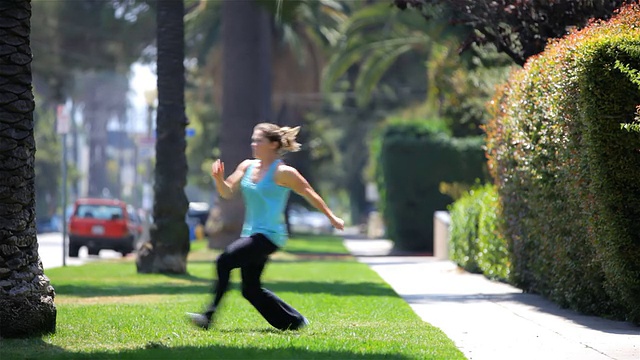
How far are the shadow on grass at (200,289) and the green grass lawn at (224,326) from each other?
0.6 inches

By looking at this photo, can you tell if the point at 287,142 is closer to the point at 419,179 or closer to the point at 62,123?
the point at 62,123

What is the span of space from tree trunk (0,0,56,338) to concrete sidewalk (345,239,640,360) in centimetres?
367

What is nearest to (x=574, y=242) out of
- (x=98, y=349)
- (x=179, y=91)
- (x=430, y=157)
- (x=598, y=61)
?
(x=598, y=61)

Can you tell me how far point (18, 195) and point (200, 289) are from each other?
7.88 meters

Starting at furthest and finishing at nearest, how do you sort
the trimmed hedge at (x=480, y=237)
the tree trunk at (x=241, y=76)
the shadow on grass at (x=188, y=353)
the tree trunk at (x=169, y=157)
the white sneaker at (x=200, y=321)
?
the tree trunk at (x=241, y=76) → the tree trunk at (x=169, y=157) → the trimmed hedge at (x=480, y=237) → the white sneaker at (x=200, y=321) → the shadow on grass at (x=188, y=353)

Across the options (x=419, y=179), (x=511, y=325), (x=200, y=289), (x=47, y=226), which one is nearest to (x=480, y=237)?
(x=200, y=289)

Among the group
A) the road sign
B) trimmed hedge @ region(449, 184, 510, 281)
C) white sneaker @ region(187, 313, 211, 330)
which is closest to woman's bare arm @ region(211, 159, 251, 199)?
white sneaker @ region(187, 313, 211, 330)

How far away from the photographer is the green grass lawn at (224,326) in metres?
9.73

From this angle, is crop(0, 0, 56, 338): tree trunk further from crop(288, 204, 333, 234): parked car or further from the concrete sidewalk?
crop(288, 204, 333, 234): parked car

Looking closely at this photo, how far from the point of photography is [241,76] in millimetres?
33656

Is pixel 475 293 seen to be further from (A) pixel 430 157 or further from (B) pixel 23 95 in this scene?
(A) pixel 430 157

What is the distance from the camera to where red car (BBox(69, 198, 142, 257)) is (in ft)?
112

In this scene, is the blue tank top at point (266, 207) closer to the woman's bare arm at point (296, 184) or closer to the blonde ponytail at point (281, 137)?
the woman's bare arm at point (296, 184)

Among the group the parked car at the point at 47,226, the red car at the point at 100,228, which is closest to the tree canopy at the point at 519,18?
the red car at the point at 100,228
